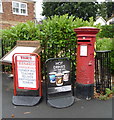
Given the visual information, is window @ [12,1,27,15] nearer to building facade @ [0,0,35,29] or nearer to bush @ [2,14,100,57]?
building facade @ [0,0,35,29]

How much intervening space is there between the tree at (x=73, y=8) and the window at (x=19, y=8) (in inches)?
486

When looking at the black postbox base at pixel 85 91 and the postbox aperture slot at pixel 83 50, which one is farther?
the black postbox base at pixel 85 91

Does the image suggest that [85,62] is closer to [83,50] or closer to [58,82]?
[83,50]

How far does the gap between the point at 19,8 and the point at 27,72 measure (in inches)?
718

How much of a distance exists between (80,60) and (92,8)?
30853mm

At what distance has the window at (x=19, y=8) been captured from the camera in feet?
65.4

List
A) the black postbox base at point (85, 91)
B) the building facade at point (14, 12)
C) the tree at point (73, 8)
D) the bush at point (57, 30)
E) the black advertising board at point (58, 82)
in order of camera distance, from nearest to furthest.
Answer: the black advertising board at point (58, 82) < the black postbox base at point (85, 91) < the bush at point (57, 30) < the building facade at point (14, 12) < the tree at point (73, 8)

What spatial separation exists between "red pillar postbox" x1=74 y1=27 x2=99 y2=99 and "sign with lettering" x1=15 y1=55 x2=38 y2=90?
3.54ft

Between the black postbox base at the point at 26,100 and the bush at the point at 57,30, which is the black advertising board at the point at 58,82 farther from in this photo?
the bush at the point at 57,30

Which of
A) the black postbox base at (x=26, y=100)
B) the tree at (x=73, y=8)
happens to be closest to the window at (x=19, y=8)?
the tree at (x=73, y=8)

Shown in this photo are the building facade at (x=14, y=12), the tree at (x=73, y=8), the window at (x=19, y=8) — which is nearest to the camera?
the building facade at (x=14, y=12)

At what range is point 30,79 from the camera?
3814 mm

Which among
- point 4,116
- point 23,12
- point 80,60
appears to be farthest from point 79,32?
point 23,12

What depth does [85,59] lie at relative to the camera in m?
3.78
